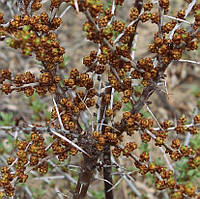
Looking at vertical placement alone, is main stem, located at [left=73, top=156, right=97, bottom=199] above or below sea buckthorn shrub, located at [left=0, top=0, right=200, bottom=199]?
below

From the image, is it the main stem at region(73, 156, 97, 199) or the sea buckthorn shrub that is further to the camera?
the main stem at region(73, 156, 97, 199)

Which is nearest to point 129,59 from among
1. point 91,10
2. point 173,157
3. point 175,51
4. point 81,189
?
point 175,51

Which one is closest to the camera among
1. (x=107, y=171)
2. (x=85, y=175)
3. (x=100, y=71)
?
(x=100, y=71)

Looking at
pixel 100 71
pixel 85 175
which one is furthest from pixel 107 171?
pixel 100 71

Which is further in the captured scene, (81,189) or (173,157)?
(81,189)

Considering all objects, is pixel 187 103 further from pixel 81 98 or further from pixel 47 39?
pixel 47 39

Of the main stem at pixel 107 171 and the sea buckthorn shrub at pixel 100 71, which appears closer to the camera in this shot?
the sea buckthorn shrub at pixel 100 71

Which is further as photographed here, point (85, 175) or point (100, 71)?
point (85, 175)

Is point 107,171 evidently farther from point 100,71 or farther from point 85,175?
point 100,71

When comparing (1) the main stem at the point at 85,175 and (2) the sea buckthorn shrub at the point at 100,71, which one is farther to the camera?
(1) the main stem at the point at 85,175

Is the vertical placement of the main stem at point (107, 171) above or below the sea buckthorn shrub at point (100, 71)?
below

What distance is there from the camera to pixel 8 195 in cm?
179

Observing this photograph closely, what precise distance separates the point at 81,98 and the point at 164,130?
0.48 metres

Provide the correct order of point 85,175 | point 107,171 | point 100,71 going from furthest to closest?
point 107,171 < point 85,175 < point 100,71
